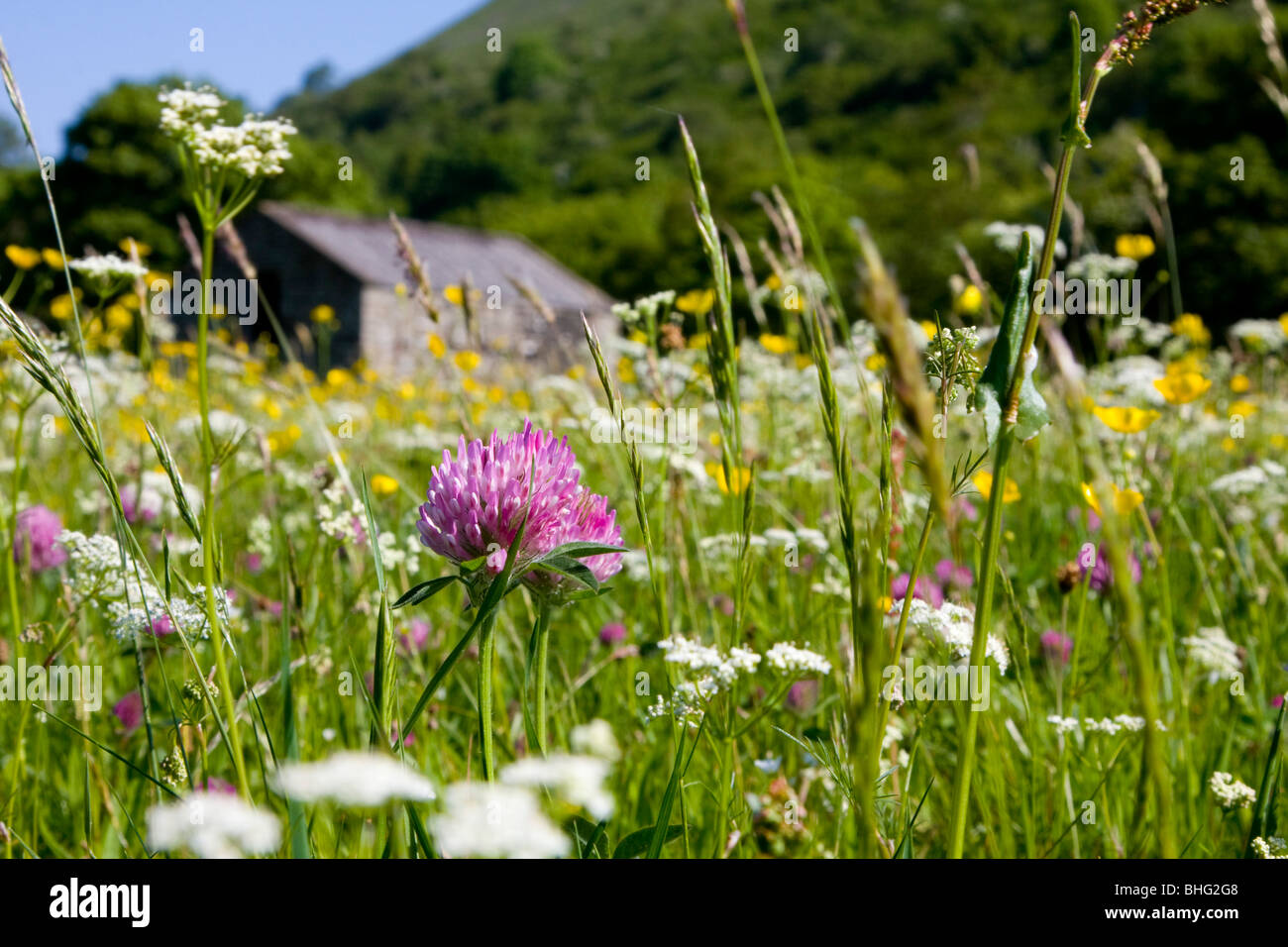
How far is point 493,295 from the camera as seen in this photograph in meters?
2.15

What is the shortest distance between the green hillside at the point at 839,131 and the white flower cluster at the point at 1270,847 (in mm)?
1951

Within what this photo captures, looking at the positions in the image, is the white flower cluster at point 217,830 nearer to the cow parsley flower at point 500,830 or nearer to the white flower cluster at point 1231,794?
the cow parsley flower at point 500,830

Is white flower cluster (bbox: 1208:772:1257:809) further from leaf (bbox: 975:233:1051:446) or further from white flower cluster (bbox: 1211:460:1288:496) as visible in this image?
white flower cluster (bbox: 1211:460:1288:496)

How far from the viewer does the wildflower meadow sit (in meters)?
0.59

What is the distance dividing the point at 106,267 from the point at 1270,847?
1690 mm

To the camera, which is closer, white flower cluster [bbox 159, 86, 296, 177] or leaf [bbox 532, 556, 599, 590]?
leaf [bbox 532, 556, 599, 590]

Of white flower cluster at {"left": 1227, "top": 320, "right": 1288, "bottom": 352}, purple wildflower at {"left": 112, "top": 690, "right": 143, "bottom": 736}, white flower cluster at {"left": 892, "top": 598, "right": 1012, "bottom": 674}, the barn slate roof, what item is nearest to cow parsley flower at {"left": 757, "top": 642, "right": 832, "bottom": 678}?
white flower cluster at {"left": 892, "top": 598, "right": 1012, "bottom": 674}

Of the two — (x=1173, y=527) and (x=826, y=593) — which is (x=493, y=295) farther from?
(x=1173, y=527)

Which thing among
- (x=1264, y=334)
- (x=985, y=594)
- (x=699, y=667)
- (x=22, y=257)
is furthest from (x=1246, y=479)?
(x=22, y=257)

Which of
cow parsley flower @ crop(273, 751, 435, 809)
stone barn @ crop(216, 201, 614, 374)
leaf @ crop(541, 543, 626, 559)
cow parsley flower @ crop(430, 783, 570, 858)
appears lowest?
cow parsley flower @ crop(430, 783, 570, 858)

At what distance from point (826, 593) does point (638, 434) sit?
576 mm

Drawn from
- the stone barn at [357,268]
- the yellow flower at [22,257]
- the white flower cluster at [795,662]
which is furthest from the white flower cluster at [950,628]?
the stone barn at [357,268]

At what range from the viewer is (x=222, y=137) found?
41.1 inches
